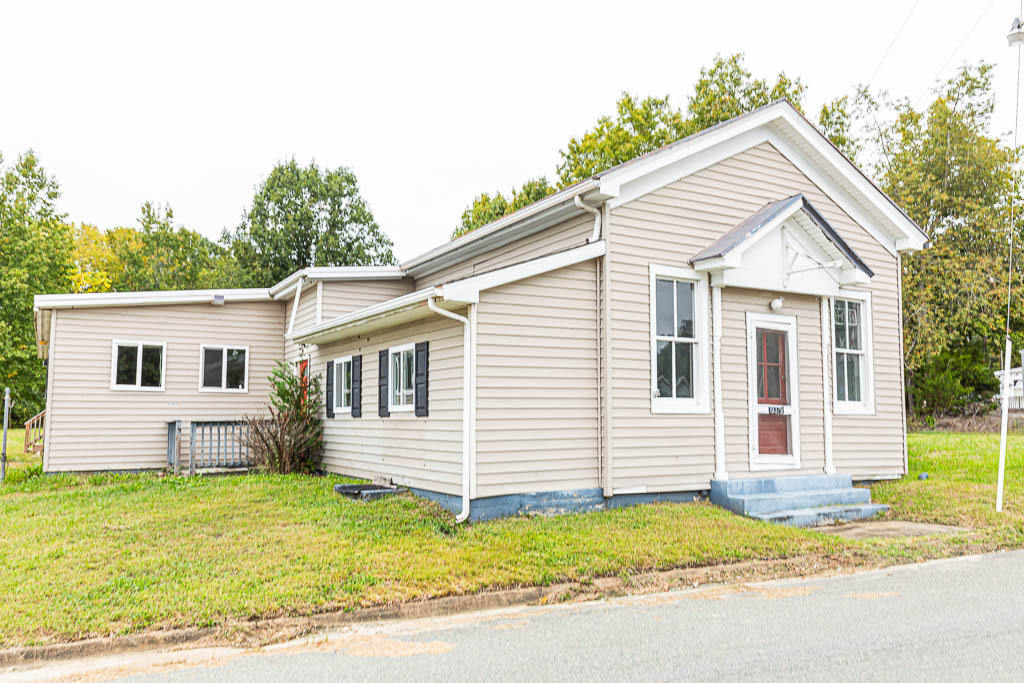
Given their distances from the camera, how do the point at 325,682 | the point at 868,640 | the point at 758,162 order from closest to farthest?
the point at 325,682
the point at 868,640
the point at 758,162

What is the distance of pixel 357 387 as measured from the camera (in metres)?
12.8

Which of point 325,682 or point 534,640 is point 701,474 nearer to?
point 534,640

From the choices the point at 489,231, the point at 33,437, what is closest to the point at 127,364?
the point at 489,231

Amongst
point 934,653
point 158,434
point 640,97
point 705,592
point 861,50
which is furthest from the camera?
point 640,97

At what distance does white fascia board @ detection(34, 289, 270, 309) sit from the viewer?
48.6 feet

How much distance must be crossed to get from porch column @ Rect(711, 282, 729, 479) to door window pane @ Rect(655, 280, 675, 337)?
0.61 meters

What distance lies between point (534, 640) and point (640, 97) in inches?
1036

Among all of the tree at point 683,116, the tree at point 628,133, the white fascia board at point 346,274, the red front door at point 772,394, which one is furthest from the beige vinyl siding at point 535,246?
the tree at point 628,133

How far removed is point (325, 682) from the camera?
471 centimetres

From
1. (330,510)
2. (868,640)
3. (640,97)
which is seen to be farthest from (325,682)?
(640,97)

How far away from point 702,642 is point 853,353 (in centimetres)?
797

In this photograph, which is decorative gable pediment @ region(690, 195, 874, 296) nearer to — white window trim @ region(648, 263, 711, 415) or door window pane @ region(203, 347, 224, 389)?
white window trim @ region(648, 263, 711, 415)

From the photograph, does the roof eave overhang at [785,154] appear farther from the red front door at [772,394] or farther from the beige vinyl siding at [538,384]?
the red front door at [772,394]

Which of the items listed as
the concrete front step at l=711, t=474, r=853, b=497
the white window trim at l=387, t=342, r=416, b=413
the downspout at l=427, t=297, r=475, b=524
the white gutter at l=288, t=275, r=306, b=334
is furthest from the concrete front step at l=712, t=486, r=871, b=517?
the white gutter at l=288, t=275, r=306, b=334
